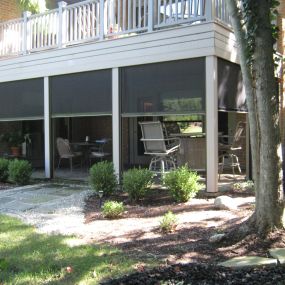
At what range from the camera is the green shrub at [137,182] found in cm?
732

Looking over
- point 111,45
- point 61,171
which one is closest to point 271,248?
point 111,45

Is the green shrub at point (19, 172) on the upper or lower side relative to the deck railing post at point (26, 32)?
lower

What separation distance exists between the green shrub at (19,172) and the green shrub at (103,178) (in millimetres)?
2668

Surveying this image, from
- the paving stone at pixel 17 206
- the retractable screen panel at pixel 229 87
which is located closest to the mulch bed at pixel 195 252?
the paving stone at pixel 17 206

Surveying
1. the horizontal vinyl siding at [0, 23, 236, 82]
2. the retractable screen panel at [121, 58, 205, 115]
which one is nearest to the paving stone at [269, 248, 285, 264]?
the retractable screen panel at [121, 58, 205, 115]

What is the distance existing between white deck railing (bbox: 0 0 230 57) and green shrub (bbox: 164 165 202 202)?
2771mm

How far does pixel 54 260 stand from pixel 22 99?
7.37 m

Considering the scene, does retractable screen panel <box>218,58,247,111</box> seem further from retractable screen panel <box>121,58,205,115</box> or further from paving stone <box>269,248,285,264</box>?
paving stone <box>269,248,285,264</box>

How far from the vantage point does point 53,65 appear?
A: 10203 mm

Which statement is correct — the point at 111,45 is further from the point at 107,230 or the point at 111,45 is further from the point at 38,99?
the point at 107,230

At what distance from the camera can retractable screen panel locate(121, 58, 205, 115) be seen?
7.86 metres

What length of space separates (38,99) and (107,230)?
581 centimetres

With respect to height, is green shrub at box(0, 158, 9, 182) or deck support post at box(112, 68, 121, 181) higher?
deck support post at box(112, 68, 121, 181)

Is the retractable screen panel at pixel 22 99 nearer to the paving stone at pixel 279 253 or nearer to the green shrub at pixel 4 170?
the green shrub at pixel 4 170
